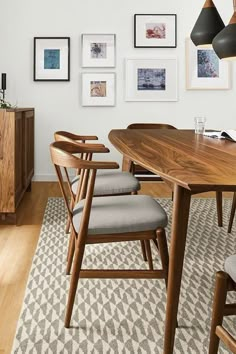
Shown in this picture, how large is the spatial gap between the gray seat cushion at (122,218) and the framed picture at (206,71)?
338cm

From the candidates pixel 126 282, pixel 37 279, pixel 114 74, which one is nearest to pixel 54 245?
pixel 37 279

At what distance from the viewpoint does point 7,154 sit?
320 cm

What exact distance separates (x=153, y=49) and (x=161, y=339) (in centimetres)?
387

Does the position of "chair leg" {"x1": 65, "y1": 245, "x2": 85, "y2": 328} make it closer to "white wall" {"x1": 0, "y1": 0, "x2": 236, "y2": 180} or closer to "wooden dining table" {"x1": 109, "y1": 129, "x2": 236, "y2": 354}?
"wooden dining table" {"x1": 109, "y1": 129, "x2": 236, "y2": 354}

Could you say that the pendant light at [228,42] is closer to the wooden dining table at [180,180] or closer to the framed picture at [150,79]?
the wooden dining table at [180,180]

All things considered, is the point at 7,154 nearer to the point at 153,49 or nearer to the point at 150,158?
the point at 150,158

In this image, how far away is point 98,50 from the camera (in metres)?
4.94

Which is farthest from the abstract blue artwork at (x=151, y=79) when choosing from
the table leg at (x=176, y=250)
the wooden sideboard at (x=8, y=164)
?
the table leg at (x=176, y=250)

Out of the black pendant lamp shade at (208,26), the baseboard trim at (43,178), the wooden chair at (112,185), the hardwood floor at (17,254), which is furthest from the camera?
the baseboard trim at (43,178)

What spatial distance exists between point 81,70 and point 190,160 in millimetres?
3527

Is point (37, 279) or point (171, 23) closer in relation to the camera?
point (37, 279)

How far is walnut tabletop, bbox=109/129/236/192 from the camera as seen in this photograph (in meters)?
1.27

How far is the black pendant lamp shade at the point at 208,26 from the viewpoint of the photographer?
291 cm

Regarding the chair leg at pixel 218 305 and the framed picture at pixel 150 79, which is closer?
the chair leg at pixel 218 305
